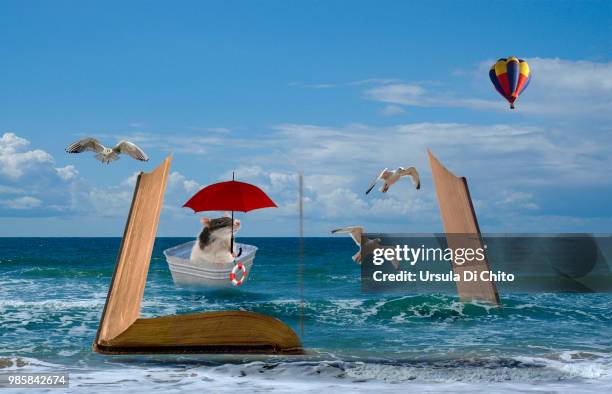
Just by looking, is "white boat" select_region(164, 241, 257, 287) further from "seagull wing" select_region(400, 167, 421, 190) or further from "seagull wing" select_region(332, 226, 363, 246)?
"seagull wing" select_region(400, 167, 421, 190)

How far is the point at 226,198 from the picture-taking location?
7309 millimetres

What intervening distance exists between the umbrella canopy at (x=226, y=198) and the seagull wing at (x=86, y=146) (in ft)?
5.42

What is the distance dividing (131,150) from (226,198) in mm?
1647

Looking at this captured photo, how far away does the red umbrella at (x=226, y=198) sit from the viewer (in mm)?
7285

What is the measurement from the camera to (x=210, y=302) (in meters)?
15.4

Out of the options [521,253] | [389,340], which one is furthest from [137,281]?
[521,253]

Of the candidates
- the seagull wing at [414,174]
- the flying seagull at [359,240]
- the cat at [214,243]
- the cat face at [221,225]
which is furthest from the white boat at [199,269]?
the seagull wing at [414,174]

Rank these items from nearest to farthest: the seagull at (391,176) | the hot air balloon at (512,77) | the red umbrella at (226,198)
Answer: the red umbrella at (226,198) < the seagull at (391,176) < the hot air balloon at (512,77)

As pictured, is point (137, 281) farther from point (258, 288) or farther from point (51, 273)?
point (51, 273)

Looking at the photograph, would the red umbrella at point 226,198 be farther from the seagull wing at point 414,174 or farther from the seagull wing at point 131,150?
the seagull wing at point 414,174

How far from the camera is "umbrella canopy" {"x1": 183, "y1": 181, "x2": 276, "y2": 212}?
7285 millimetres

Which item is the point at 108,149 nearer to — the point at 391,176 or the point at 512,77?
the point at 391,176

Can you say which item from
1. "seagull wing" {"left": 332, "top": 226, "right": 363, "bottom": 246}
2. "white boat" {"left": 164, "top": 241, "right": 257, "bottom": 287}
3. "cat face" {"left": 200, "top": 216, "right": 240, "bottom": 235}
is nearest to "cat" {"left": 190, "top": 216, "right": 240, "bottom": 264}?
"cat face" {"left": 200, "top": 216, "right": 240, "bottom": 235}

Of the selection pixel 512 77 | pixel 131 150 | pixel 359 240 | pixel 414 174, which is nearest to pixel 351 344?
pixel 359 240
